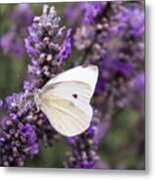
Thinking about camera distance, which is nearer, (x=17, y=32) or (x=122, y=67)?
(x=122, y=67)

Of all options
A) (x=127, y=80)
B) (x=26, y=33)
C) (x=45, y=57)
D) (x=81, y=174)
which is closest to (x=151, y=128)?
(x=127, y=80)

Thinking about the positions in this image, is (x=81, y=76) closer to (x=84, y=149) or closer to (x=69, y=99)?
(x=69, y=99)

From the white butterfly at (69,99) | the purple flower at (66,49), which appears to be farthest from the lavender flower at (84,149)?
the purple flower at (66,49)

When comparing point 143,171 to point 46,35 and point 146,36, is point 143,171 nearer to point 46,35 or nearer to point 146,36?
point 146,36

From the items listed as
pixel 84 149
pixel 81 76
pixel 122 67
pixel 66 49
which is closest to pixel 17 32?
pixel 66 49

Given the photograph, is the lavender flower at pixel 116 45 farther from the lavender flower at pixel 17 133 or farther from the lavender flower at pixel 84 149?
the lavender flower at pixel 17 133

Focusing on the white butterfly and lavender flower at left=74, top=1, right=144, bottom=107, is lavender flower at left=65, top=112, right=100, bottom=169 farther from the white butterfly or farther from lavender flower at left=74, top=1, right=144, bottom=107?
lavender flower at left=74, top=1, right=144, bottom=107

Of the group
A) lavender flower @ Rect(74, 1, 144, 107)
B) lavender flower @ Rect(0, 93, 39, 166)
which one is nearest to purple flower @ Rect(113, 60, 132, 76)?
lavender flower @ Rect(74, 1, 144, 107)
